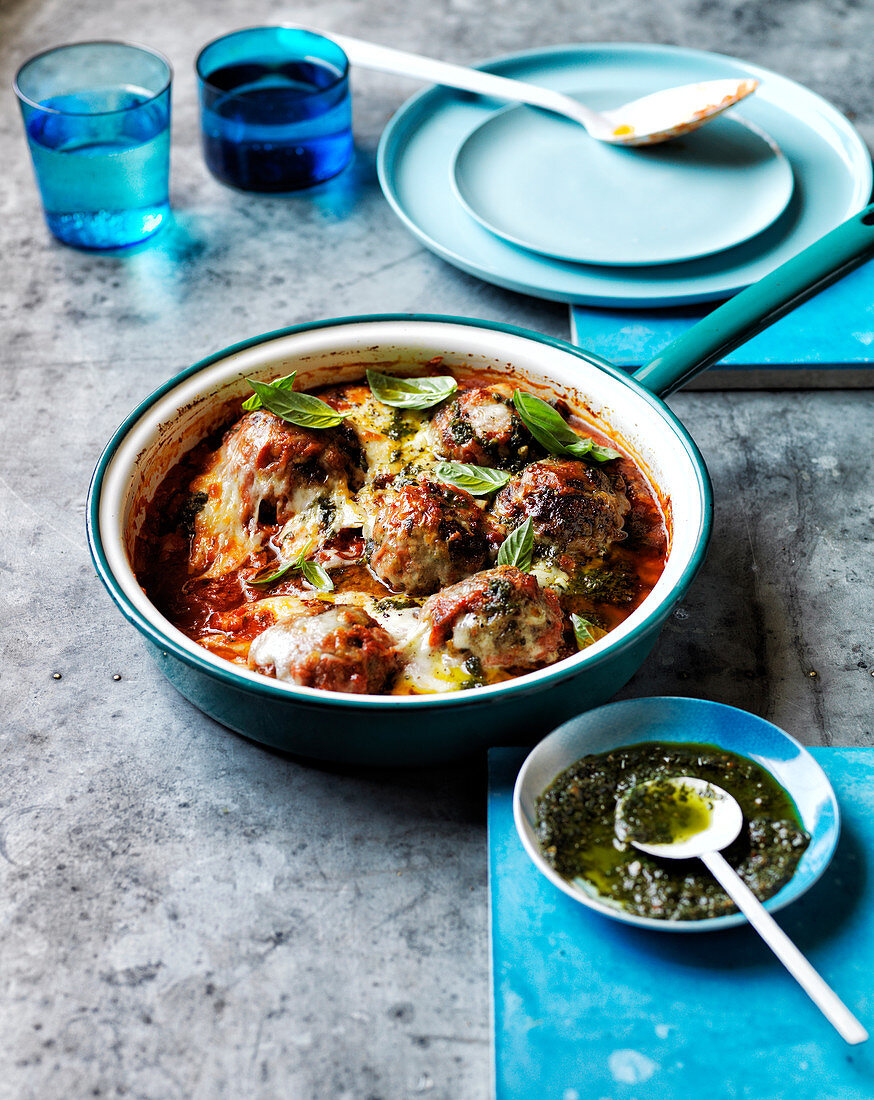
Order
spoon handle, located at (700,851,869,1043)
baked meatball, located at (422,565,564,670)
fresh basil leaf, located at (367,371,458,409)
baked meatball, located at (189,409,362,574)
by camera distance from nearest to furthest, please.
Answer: spoon handle, located at (700,851,869,1043), baked meatball, located at (422,565,564,670), baked meatball, located at (189,409,362,574), fresh basil leaf, located at (367,371,458,409)

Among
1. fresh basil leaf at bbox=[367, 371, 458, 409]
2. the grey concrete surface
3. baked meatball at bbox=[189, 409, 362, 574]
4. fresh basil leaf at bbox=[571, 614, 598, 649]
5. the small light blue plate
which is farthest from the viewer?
the small light blue plate

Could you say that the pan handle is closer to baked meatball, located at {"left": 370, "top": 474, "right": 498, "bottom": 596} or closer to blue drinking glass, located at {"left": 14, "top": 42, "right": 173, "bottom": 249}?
baked meatball, located at {"left": 370, "top": 474, "right": 498, "bottom": 596}

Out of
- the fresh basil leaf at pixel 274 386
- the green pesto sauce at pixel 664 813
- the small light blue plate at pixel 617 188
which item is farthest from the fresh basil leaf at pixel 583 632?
the small light blue plate at pixel 617 188

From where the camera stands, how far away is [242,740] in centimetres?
230

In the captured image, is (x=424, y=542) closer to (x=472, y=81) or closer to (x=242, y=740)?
(x=242, y=740)

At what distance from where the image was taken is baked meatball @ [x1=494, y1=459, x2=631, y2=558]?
232 centimetres

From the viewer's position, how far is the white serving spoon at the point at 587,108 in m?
3.76

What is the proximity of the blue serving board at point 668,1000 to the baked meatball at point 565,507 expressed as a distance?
2.16ft

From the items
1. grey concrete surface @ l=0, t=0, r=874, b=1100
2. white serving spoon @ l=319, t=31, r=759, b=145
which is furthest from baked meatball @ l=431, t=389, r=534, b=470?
white serving spoon @ l=319, t=31, r=759, b=145

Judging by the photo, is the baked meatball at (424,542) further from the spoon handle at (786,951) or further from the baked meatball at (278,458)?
the spoon handle at (786,951)

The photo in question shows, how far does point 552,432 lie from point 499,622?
631 millimetres

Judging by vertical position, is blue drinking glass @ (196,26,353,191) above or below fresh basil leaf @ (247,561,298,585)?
above

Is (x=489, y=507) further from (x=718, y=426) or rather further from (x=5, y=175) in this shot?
(x=5, y=175)

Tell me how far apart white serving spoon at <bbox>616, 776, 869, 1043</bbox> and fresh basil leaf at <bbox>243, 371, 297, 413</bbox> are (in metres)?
1.19
